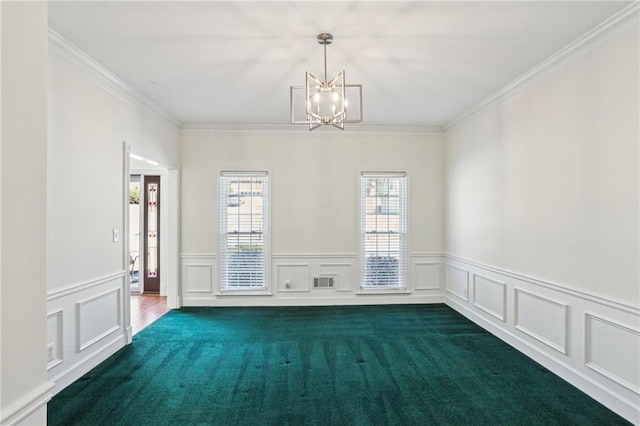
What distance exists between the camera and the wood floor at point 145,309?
462 centimetres

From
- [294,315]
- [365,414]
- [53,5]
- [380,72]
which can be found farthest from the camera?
[294,315]

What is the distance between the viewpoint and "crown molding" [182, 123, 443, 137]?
17.5 feet

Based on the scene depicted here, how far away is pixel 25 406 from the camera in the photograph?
969mm

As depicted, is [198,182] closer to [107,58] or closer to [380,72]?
[107,58]

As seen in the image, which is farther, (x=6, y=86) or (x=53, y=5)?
(x=53, y=5)

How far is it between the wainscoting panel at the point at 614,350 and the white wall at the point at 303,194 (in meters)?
2.87

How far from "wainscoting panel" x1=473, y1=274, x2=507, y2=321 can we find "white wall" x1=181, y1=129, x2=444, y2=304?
116 cm

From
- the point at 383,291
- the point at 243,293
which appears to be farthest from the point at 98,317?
the point at 383,291

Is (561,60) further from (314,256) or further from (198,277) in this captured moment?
(198,277)

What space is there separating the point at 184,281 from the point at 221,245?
792 mm

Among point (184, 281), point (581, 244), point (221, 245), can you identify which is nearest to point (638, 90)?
point (581, 244)

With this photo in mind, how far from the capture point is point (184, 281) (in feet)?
17.5

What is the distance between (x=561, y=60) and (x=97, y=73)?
166 inches

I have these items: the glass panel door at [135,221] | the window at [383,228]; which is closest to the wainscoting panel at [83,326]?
the glass panel door at [135,221]
